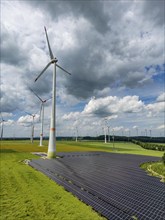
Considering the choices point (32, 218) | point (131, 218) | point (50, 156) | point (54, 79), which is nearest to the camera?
point (131, 218)

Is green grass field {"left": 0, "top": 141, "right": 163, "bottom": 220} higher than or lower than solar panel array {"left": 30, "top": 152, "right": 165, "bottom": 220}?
lower

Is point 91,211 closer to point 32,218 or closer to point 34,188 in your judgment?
point 32,218

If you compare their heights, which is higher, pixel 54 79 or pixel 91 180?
pixel 54 79

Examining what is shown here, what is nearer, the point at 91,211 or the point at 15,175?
the point at 91,211

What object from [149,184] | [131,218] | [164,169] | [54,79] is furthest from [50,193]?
[54,79]

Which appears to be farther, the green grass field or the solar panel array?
the green grass field

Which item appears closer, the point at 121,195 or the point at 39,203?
the point at 39,203

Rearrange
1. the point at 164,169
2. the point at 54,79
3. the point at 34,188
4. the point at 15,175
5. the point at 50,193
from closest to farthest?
the point at 50,193 → the point at 34,188 → the point at 15,175 → the point at 164,169 → the point at 54,79

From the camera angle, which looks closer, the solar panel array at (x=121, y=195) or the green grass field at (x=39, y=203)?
the solar panel array at (x=121, y=195)

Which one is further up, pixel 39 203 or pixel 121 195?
pixel 121 195

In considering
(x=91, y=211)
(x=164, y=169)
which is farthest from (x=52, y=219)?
(x=164, y=169)

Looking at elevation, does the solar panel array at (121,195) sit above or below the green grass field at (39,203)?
above
